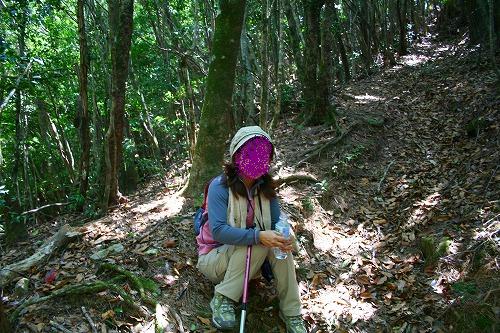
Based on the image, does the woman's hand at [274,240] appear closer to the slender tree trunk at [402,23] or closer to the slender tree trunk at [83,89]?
the slender tree trunk at [83,89]

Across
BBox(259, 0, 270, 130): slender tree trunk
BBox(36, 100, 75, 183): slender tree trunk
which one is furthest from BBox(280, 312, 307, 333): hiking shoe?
BBox(36, 100, 75, 183): slender tree trunk

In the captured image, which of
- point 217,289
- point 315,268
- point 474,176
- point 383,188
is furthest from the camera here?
point 383,188

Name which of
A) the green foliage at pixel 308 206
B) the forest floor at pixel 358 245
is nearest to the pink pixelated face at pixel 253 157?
the forest floor at pixel 358 245

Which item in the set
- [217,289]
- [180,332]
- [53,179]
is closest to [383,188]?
[217,289]

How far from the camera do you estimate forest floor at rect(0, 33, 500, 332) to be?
370 centimetres

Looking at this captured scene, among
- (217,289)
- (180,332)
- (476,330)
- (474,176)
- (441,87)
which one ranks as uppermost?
(441,87)

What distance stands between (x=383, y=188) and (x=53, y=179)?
1517 centimetres

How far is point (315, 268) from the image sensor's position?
5.02m

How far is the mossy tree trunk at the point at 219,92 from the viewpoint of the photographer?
17.2 ft

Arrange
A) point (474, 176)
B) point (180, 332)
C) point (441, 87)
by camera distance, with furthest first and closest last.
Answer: point (441, 87) → point (474, 176) → point (180, 332)

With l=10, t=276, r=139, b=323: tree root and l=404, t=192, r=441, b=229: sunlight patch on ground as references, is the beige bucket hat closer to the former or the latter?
l=10, t=276, r=139, b=323: tree root

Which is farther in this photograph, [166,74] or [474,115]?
[166,74]

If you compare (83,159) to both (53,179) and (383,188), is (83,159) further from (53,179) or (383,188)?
(53,179)

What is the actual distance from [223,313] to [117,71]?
3.76 metres
